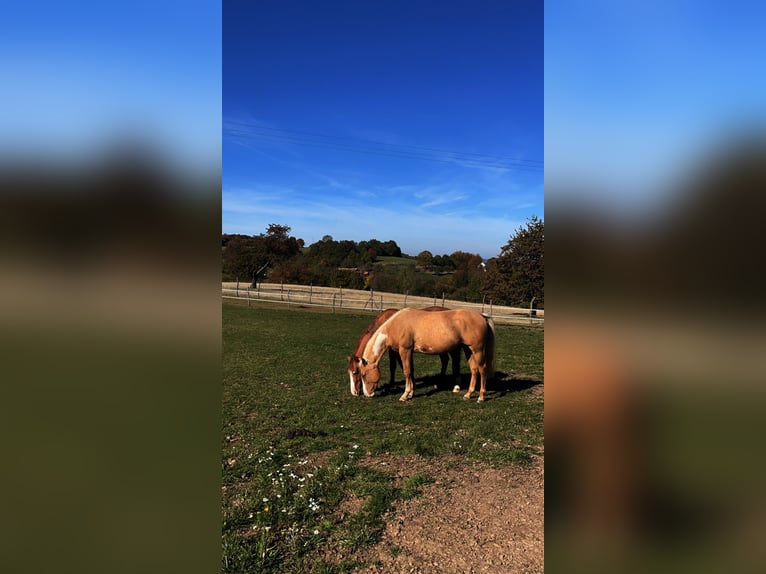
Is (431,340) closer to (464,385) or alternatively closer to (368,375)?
(368,375)

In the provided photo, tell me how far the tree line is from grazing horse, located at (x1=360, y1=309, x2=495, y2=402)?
2622 cm

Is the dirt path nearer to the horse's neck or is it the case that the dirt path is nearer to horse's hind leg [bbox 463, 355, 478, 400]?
horse's hind leg [bbox 463, 355, 478, 400]

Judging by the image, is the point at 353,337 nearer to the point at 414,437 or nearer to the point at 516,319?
the point at 414,437

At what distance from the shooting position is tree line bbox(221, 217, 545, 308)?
38344 mm

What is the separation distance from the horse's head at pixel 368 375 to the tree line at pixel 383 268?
26883 mm

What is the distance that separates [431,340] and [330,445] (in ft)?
12.6

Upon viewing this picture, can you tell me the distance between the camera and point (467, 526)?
4.34m
